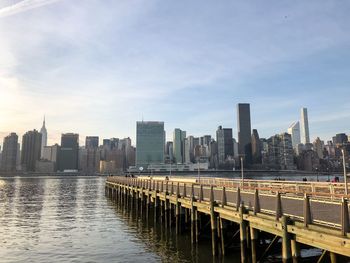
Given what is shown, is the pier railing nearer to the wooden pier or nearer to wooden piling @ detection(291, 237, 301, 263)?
the wooden pier

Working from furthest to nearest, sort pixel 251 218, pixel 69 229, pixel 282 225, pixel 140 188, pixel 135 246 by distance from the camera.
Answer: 1. pixel 140 188
2. pixel 69 229
3. pixel 135 246
4. pixel 251 218
5. pixel 282 225

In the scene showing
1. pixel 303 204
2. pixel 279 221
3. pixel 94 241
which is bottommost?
pixel 94 241

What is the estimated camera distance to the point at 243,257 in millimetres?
18625

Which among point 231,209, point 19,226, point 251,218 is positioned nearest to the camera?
point 251,218

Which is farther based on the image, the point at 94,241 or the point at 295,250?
the point at 94,241

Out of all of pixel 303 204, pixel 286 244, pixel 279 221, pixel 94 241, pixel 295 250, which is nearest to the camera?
pixel 295 250

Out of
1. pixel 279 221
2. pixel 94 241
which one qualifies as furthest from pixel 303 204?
pixel 94 241

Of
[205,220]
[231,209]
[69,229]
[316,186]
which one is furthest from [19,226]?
[316,186]

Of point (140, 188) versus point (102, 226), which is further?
point (140, 188)

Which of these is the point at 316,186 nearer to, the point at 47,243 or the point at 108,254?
the point at 108,254

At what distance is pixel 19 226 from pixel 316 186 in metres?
31.9

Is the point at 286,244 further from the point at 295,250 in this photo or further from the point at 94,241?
the point at 94,241

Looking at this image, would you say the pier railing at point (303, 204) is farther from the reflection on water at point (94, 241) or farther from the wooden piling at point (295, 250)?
the reflection on water at point (94, 241)

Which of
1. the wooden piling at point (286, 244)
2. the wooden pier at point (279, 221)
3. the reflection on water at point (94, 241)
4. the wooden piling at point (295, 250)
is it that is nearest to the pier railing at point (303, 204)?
the wooden pier at point (279, 221)
